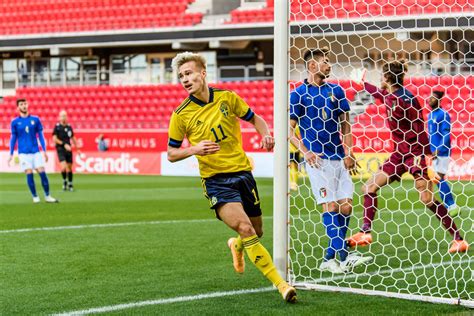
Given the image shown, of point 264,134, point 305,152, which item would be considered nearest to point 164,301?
point 264,134

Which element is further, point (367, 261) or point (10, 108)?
point (10, 108)

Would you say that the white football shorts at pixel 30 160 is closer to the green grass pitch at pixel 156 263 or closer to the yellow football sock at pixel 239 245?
the green grass pitch at pixel 156 263

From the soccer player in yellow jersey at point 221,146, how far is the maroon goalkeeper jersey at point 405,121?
7.68 ft

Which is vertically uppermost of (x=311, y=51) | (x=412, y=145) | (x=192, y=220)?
(x=311, y=51)

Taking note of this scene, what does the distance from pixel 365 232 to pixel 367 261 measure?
0.96 meters

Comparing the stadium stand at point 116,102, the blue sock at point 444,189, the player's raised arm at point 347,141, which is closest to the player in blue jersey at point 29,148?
the blue sock at point 444,189

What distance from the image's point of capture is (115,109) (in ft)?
103

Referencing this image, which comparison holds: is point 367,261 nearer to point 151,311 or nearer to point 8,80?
point 151,311

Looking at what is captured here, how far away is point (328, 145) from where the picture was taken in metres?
8.19

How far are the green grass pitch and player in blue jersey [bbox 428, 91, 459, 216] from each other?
409 millimetres

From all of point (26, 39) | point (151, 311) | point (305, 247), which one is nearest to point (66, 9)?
point (26, 39)

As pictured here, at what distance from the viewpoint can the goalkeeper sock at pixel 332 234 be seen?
8008mm

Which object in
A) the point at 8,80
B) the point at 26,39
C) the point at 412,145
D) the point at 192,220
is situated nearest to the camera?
the point at 412,145

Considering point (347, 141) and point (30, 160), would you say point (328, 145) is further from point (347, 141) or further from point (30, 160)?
point (30, 160)
